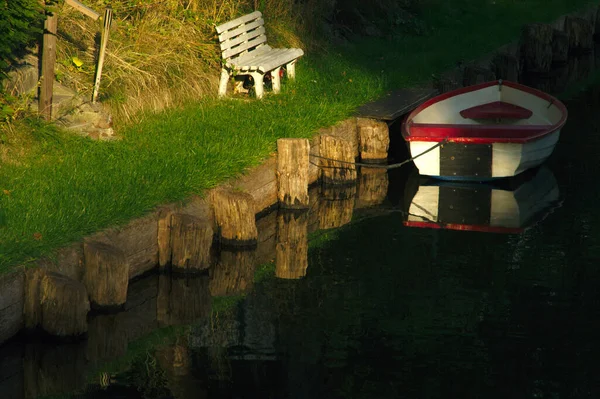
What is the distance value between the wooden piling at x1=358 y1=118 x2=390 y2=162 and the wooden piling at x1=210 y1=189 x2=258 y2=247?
4065mm

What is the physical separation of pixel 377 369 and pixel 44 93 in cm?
525

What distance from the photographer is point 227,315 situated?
1009 centimetres

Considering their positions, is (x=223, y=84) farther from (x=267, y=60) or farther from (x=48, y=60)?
(x=48, y=60)

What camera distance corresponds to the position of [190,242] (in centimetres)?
1049

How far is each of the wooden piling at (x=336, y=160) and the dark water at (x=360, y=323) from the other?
838 mm

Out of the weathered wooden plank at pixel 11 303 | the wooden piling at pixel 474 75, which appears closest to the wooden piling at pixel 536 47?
the wooden piling at pixel 474 75

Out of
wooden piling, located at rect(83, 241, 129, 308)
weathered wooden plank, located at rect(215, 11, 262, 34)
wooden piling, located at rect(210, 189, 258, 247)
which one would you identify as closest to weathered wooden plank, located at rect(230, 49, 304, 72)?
weathered wooden plank, located at rect(215, 11, 262, 34)

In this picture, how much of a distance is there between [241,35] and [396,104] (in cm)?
235

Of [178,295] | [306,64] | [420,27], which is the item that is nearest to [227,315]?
[178,295]

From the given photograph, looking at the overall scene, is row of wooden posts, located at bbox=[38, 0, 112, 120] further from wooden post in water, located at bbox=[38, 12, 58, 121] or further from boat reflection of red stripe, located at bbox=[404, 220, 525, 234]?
boat reflection of red stripe, located at bbox=[404, 220, 525, 234]

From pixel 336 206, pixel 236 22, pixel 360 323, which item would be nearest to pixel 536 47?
pixel 236 22

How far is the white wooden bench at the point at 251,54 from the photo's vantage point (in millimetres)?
14953

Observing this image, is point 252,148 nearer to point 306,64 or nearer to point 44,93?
point 44,93

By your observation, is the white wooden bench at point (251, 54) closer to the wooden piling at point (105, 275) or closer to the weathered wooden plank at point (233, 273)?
the weathered wooden plank at point (233, 273)
